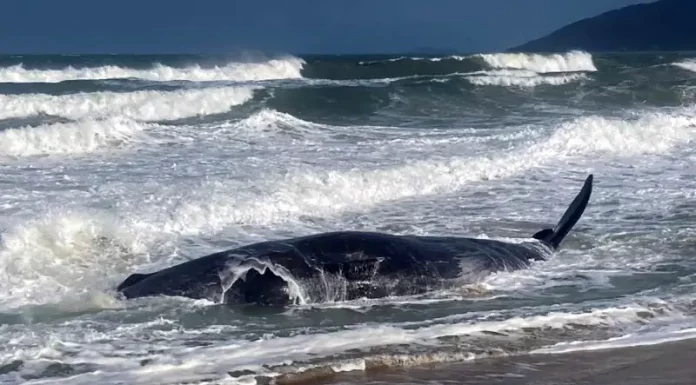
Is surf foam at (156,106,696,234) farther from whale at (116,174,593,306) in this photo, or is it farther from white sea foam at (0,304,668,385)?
white sea foam at (0,304,668,385)

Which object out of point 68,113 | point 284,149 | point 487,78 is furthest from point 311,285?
point 487,78

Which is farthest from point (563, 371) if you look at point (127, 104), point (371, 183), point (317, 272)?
point (127, 104)

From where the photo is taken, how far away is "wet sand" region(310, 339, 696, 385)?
234 inches

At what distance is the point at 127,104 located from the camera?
2883 centimetres

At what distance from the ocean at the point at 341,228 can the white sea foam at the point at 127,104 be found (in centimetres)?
48

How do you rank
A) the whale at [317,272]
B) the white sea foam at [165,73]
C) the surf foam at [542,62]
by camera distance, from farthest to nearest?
the surf foam at [542,62], the white sea foam at [165,73], the whale at [317,272]

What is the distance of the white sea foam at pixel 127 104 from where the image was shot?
88.3ft

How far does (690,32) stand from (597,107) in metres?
125

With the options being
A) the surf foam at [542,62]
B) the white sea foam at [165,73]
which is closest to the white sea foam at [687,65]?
the surf foam at [542,62]

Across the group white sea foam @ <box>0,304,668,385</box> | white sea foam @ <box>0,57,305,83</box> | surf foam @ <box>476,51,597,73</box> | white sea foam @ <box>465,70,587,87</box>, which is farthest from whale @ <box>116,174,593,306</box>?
surf foam @ <box>476,51,597,73</box>

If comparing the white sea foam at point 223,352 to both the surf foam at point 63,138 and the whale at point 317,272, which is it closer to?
the whale at point 317,272

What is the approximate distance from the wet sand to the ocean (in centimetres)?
2

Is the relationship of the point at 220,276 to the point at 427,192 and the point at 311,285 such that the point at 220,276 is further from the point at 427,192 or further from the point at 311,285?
the point at 427,192

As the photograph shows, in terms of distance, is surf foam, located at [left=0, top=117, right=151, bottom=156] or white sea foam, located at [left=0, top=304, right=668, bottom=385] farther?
surf foam, located at [left=0, top=117, right=151, bottom=156]
